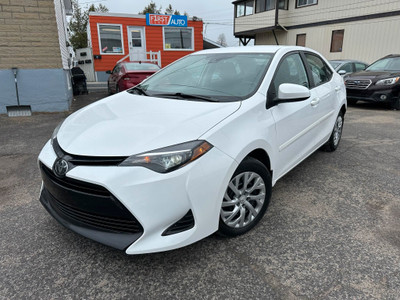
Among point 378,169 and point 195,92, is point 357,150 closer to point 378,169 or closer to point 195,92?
point 378,169

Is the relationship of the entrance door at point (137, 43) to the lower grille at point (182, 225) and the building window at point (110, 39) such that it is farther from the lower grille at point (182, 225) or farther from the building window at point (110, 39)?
the lower grille at point (182, 225)

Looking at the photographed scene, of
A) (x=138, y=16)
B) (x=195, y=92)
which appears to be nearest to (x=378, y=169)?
(x=195, y=92)

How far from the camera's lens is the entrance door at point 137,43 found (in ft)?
53.0

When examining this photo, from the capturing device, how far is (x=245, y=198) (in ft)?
7.74

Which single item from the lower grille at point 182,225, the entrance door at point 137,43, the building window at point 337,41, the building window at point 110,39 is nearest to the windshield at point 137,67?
the entrance door at point 137,43

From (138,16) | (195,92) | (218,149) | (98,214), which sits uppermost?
(138,16)

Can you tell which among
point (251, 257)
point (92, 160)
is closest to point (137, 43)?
point (92, 160)

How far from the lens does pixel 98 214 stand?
191 centimetres

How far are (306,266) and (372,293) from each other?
417 mm

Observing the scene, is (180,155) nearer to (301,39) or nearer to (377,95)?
(377,95)

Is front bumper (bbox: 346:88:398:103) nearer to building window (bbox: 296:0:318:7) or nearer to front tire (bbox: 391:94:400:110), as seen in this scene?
front tire (bbox: 391:94:400:110)

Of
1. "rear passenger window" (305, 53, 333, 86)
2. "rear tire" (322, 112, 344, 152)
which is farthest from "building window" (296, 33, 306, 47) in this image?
"rear passenger window" (305, 53, 333, 86)

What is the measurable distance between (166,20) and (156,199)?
16385 mm

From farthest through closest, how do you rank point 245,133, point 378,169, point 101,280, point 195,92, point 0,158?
point 0,158 → point 378,169 → point 195,92 → point 245,133 → point 101,280
